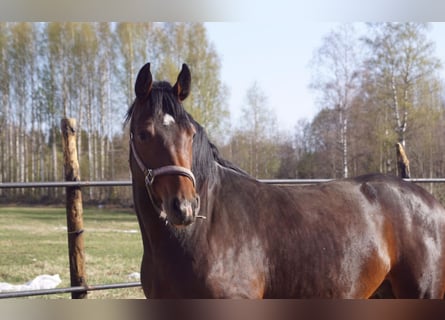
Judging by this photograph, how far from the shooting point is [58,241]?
103 inches

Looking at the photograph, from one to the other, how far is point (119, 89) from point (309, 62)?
1056mm

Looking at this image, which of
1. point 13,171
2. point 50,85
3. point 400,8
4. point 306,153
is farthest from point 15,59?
point 400,8

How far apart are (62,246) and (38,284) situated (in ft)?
0.77

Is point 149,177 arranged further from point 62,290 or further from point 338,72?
point 338,72

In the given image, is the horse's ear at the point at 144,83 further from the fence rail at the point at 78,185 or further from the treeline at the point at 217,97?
the fence rail at the point at 78,185

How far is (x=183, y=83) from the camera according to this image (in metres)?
1.92

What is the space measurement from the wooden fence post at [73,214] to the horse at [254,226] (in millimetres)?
820

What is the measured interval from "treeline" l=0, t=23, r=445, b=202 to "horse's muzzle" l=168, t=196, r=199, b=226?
86cm

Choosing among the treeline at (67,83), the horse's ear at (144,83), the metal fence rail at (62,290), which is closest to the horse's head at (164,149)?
the horse's ear at (144,83)

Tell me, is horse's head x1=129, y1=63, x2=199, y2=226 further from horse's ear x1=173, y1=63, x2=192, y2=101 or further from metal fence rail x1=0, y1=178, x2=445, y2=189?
metal fence rail x1=0, y1=178, x2=445, y2=189

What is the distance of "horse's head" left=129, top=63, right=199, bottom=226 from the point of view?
1.72 metres

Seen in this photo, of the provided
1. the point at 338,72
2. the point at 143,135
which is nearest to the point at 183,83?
the point at 143,135

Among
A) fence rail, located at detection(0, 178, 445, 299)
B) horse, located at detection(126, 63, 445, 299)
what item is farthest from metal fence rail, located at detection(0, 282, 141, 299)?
horse, located at detection(126, 63, 445, 299)

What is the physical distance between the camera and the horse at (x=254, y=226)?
5.84 ft
